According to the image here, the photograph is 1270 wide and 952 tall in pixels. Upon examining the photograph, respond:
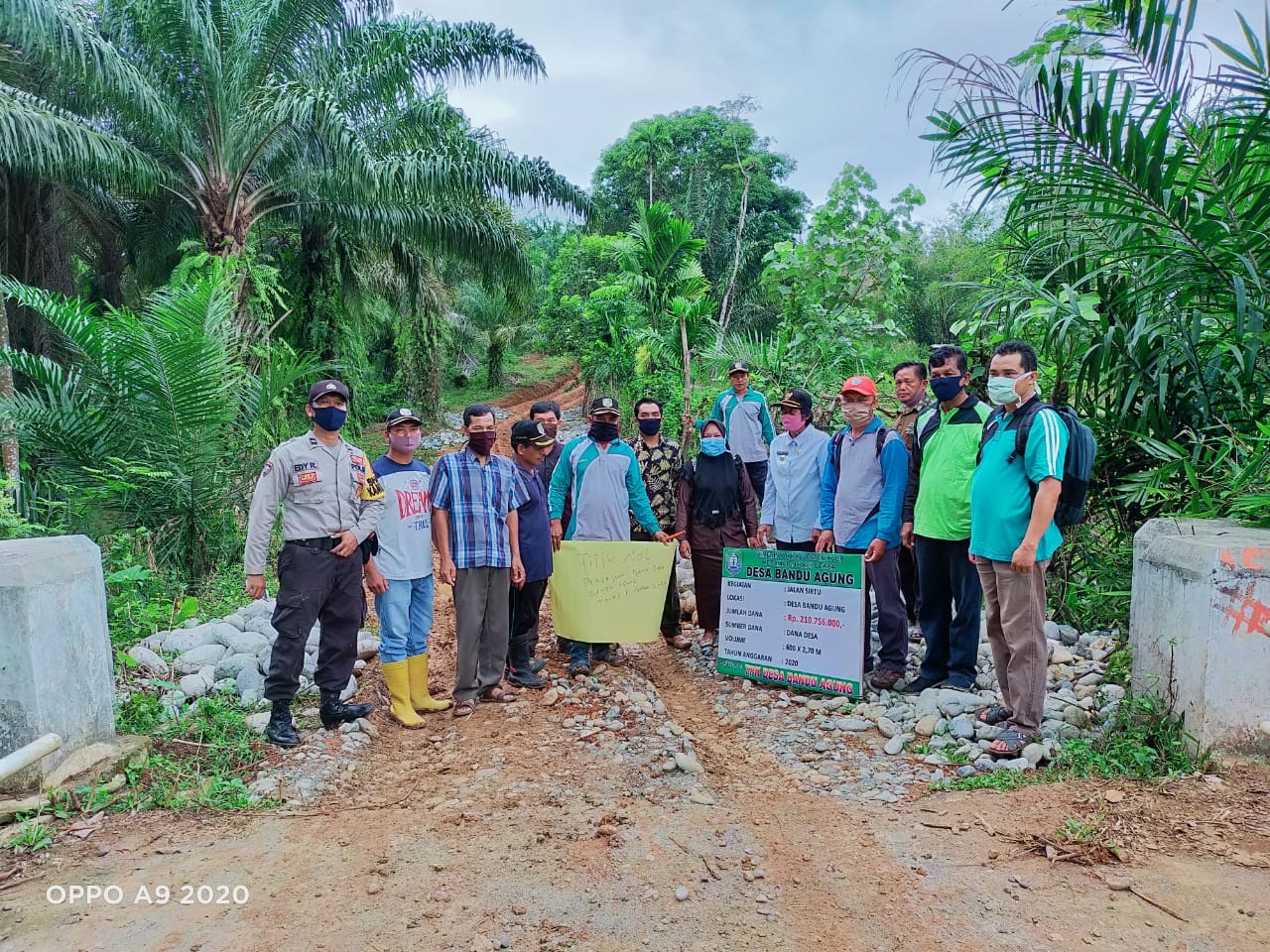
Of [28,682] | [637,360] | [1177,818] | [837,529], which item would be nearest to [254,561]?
[28,682]

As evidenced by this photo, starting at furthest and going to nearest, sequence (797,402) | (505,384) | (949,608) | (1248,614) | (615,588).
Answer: (505,384) → (797,402) → (615,588) → (949,608) → (1248,614)

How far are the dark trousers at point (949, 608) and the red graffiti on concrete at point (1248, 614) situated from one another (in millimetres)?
1271

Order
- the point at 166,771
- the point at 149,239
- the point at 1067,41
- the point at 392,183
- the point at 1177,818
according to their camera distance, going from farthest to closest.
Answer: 1. the point at 149,239
2. the point at 392,183
3. the point at 1067,41
4. the point at 166,771
5. the point at 1177,818

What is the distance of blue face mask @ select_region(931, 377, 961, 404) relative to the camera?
14.8 ft

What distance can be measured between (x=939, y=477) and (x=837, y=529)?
0.81 meters

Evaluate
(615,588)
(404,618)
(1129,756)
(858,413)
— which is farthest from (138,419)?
(1129,756)

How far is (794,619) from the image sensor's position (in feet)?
16.9

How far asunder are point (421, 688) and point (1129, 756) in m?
3.69

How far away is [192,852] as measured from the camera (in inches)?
127

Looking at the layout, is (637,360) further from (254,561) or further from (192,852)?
(192,852)

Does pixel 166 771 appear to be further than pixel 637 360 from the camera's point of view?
No

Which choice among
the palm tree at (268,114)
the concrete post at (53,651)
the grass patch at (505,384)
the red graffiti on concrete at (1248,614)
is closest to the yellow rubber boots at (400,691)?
the concrete post at (53,651)

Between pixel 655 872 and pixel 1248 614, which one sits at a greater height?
pixel 1248 614

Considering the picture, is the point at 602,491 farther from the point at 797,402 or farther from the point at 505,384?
the point at 505,384
